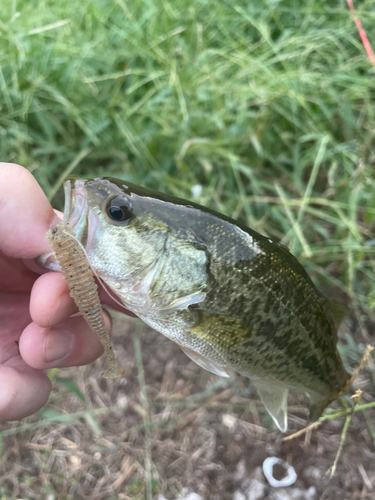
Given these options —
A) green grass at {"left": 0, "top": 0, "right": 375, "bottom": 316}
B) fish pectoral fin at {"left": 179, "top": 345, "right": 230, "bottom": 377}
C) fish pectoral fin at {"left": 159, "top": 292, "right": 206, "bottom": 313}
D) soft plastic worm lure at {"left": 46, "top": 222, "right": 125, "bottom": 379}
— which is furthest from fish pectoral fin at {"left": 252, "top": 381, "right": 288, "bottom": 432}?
green grass at {"left": 0, "top": 0, "right": 375, "bottom": 316}

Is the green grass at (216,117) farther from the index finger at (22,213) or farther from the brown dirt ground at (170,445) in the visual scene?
the index finger at (22,213)

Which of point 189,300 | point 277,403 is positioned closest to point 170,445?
point 277,403

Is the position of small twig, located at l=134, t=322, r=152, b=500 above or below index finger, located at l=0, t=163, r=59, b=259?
below

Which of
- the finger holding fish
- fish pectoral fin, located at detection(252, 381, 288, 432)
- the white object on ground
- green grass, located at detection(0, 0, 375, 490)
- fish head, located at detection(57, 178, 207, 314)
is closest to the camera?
fish head, located at detection(57, 178, 207, 314)

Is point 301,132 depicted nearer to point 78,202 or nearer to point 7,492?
point 78,202

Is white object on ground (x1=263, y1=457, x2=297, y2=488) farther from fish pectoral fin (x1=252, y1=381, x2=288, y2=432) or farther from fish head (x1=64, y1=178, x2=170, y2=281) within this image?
fish head (x1=64, y1=178, x2=170, y2=281)

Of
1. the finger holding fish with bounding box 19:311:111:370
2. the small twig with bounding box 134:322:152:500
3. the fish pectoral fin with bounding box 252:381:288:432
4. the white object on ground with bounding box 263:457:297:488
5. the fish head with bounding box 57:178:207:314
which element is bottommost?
the white object on ground with bounding box 263:457:297:488

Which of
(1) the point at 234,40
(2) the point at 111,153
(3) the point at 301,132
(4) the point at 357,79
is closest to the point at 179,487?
(2) the point at 111,153
